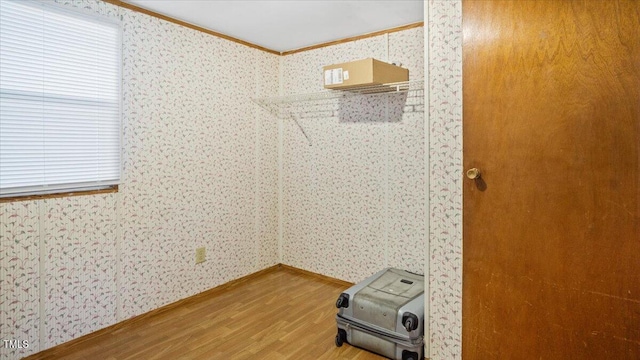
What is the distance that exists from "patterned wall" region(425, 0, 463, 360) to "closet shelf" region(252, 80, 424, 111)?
0.69 meters

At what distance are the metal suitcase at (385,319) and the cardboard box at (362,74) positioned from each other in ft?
4.69

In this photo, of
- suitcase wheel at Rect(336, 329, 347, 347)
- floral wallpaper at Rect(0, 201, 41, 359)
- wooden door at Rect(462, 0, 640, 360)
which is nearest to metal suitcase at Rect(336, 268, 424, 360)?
suitcase wheel at Rect(336, 329, 347, 347)

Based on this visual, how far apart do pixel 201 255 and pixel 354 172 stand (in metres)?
1.48

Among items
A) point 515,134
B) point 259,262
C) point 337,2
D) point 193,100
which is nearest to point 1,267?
point 193,100

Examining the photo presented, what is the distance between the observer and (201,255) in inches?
120

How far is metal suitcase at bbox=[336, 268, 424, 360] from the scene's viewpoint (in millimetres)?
2090

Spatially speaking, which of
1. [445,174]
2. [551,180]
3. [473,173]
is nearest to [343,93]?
[445,174]

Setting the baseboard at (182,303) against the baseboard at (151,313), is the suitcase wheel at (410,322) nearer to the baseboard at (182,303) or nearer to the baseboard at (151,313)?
the baseboard at (182,303)

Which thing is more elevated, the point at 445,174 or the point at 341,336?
the point at 445,174

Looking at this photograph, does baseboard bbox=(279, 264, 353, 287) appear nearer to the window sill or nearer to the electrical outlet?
the electrical outlet

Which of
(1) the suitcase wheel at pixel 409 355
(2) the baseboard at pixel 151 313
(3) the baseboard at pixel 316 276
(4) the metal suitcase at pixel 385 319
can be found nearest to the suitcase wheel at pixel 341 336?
(4) the metal suitcase at pixel 385 319

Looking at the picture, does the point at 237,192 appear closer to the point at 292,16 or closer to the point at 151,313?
the point at 151,313

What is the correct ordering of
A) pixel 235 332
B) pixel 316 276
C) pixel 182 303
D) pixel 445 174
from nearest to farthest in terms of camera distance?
pixel 445 174 → pixel 235 332 → pixel 182 303 → pixel 316 276

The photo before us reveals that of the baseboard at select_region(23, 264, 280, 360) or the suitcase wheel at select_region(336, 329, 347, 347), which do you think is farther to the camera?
Answer: the suitcase wheel at select_region(336, 329, 347, 347)
